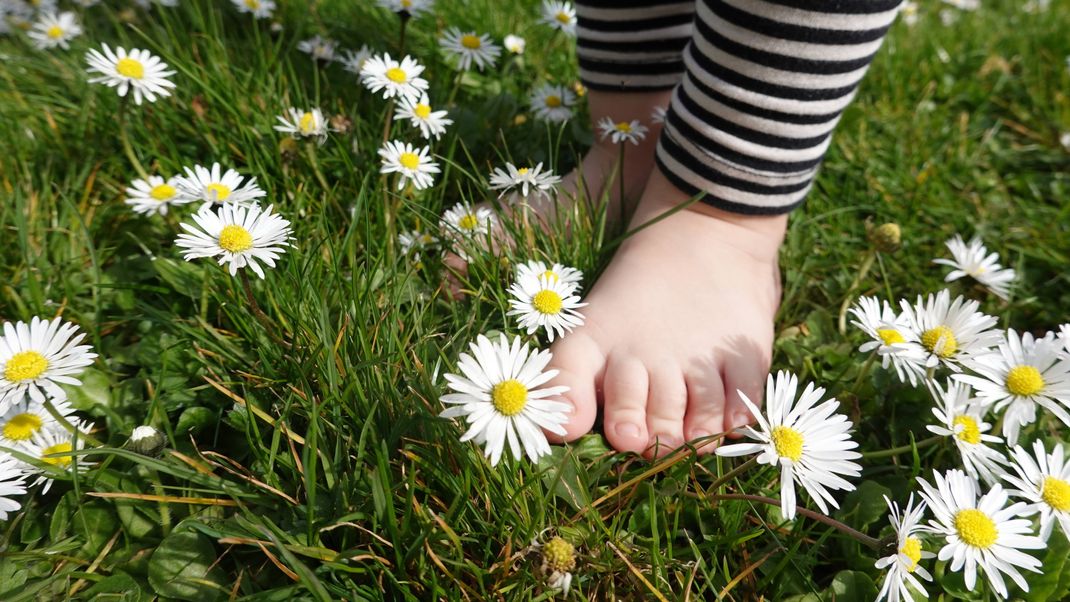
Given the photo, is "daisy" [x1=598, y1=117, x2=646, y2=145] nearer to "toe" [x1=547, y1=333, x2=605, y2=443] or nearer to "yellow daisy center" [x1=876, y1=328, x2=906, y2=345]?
"toe" [x1=547, y1=333, x2=605, y2=443]

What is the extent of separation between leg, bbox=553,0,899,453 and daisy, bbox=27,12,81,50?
4.11 ft

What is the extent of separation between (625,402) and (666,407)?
0.21 ft

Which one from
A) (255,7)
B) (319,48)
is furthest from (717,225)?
(255,7)

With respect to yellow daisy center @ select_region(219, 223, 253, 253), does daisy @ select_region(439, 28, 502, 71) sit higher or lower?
higher

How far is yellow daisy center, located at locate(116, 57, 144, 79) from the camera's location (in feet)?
3.61

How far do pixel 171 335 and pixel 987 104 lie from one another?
6.11ft

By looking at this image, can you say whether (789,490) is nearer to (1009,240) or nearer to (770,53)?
(770,53)

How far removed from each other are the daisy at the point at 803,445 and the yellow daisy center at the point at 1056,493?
22cm

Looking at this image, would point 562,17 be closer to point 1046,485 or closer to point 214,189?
point 214,189

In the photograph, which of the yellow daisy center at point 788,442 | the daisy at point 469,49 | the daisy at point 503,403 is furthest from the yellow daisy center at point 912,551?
the daisy at point 469,49

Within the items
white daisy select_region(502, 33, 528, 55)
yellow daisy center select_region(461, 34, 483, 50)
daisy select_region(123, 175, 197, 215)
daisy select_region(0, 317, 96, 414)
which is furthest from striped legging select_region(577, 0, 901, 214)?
daisy select_region(0, 317, 96, 414)

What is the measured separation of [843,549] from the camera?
82 cm

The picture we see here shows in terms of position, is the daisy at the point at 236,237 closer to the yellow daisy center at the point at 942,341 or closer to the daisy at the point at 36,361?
the daisy at the point at 36,361

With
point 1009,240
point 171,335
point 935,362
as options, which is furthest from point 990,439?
point 171,335
